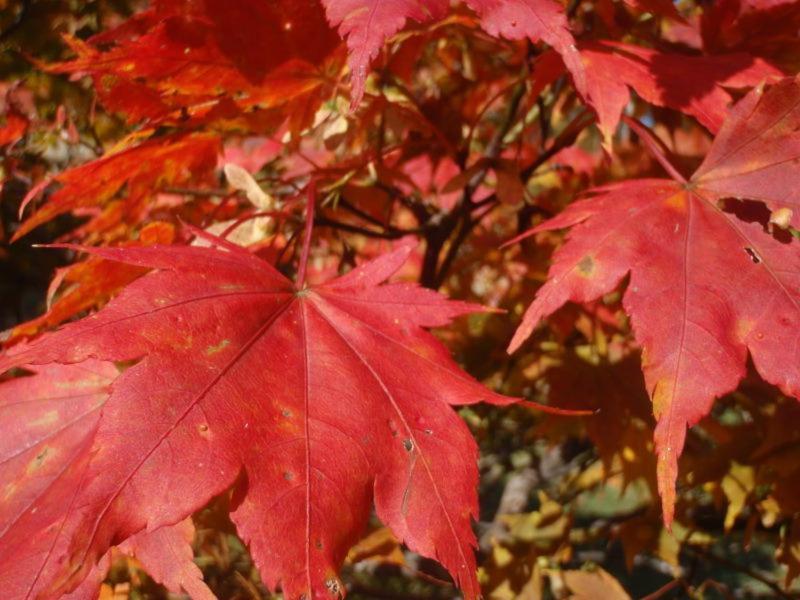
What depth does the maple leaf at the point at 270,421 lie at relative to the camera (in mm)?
517

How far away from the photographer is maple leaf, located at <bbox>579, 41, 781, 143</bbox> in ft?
2.55

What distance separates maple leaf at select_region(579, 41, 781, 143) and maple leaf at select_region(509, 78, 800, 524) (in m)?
0.05

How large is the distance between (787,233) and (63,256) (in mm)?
1806

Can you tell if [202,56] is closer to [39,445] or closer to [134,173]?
[134,173]

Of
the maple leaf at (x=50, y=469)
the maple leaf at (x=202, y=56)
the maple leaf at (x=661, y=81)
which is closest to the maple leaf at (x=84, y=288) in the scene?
the maple leaf at (x=50, y=469)

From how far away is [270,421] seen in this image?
586 mm

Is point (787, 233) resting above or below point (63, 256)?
above

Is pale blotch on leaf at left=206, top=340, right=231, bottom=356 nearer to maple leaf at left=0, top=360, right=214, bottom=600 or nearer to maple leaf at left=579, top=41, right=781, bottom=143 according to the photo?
maple leaf at left=0, top=360, right=214, bottom=600

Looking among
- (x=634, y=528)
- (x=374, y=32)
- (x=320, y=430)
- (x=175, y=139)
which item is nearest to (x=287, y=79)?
(x=175, y=139)

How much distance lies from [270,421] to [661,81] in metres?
0.55

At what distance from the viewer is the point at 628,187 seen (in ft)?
2.52

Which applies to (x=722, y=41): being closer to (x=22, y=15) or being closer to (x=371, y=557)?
(x=371, y=557)

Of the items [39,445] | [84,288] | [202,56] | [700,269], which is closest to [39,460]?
[39,445]

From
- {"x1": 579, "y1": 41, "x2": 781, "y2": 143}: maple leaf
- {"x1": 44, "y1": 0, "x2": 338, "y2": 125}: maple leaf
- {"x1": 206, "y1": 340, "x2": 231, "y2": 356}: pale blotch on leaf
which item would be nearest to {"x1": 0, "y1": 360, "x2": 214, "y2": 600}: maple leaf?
{"x1": 206, "y1": 340, "x2": 231, "y2": 356}: pale blotch on leaf
